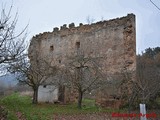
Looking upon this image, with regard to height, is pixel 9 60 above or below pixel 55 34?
below

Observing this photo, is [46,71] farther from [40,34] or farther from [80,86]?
[40,34]

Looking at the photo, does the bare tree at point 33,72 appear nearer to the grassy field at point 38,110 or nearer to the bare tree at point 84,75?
the bare tree at point 84,75

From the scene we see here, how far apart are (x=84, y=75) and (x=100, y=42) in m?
3.53

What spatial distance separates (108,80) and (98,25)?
503cm

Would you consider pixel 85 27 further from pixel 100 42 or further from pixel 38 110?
pixel 38 110

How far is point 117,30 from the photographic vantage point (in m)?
20.5

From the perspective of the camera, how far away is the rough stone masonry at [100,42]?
1967cm

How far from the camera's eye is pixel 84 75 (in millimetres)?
19734

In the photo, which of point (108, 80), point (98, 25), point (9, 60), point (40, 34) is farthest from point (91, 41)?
point (9, 60)

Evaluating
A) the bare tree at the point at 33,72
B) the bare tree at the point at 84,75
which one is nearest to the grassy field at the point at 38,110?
the bare tree at the point at 84,75

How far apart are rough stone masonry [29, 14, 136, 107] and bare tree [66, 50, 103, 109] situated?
0.94 metres

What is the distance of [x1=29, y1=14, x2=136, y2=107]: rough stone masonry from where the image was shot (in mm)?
19672

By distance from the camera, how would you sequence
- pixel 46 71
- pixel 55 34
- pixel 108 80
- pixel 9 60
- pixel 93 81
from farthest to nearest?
pixel 55 34, pixel 46 71, pixel 108 80, pixel 93 81, pixel 9 60

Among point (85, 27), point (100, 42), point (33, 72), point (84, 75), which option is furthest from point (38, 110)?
point (85, 27)
